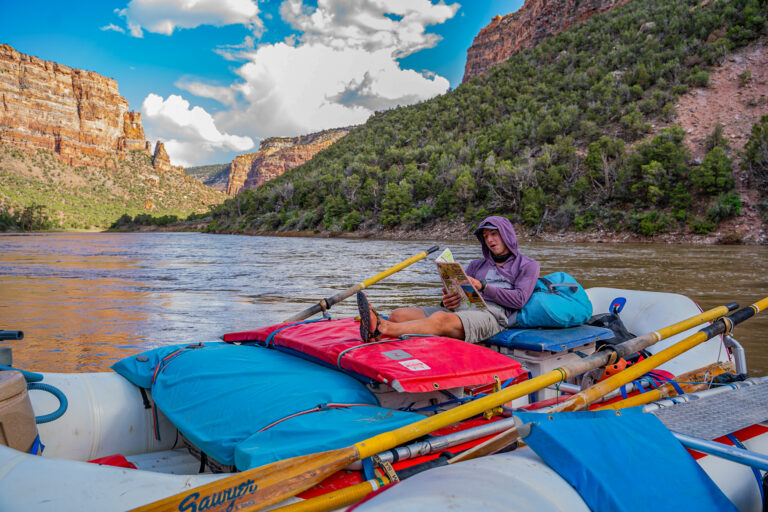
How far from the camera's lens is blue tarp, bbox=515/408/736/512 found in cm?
142

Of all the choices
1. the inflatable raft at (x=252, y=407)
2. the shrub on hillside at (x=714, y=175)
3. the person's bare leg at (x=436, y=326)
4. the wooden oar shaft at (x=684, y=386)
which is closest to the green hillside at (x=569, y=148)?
the shrub on hillside at (x=714, y=175)

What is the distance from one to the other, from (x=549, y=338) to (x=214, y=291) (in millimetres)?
8704

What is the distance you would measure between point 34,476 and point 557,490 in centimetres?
168

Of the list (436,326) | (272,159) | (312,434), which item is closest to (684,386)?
(436,326)

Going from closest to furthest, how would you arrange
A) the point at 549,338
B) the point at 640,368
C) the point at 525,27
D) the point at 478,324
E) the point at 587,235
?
the point at 640,368 < the point at 549,338 < the point at 478,324 < the point at 587,235 < the point at 525,27

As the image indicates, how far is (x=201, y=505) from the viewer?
1.41 m

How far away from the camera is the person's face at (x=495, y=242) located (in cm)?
419

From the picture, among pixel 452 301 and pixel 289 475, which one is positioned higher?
pixel 452 301

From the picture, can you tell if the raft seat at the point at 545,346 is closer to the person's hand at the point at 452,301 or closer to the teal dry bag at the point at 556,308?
the teal dry bag at the point at 556,308

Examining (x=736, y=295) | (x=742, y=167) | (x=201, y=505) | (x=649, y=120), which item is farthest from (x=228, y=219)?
(x=201, y=505)

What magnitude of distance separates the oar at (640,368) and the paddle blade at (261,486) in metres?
1.04

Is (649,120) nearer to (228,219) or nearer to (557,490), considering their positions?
(557,490)

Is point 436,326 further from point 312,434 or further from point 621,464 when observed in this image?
point 621,464

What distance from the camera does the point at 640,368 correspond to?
241 centimetres
